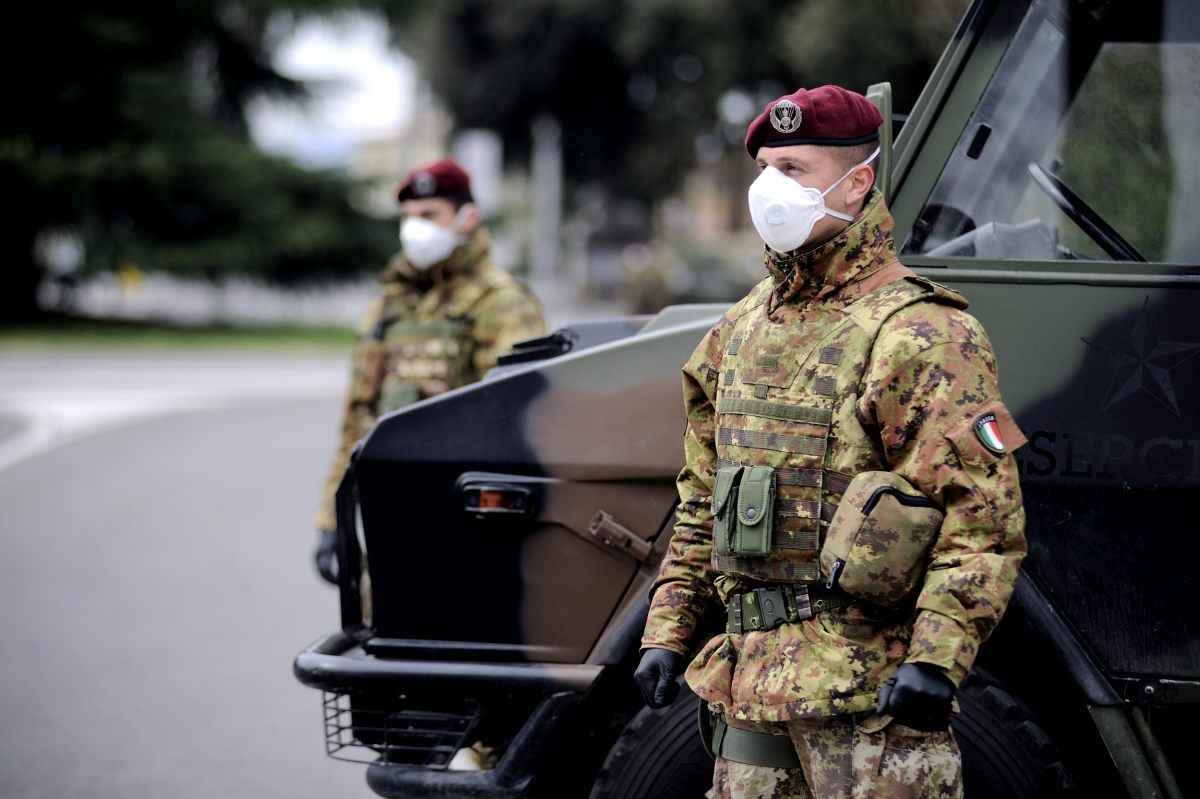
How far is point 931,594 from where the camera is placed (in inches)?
90.6

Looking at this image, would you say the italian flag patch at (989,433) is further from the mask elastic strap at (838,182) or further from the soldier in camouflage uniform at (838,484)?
the mask elastic strap at (838,182)

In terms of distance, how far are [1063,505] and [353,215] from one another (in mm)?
24632

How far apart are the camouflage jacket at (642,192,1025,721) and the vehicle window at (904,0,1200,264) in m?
0.57

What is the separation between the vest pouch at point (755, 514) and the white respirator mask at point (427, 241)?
2.21 meters

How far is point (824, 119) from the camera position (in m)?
2.52

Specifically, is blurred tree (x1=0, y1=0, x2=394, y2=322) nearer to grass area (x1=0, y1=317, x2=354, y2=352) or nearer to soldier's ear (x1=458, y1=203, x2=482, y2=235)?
grass area (x1=0, y1=317, x2=354, y2=352)

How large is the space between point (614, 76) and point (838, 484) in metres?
39.6

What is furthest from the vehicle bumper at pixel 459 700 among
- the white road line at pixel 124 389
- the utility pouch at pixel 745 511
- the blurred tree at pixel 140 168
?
the blurred tree at pixel 140 168

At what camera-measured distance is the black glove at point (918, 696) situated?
7.32 ft

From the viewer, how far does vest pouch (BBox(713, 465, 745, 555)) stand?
252 cm

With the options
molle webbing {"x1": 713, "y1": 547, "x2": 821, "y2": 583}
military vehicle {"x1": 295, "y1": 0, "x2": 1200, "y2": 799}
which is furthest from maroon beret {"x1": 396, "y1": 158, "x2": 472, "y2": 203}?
molle webbing {"x1": 713, "y1": 547, "x2": 821, "y2": 583}

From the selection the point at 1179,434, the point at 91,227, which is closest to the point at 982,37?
the point at 1179,434

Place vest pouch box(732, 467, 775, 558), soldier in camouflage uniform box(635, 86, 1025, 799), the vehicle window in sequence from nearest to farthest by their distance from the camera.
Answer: soldier in camouflage uniform box(635, 86, 1025, 799)
vest pouch box(732, 467, 775, 558)
the vehicle window

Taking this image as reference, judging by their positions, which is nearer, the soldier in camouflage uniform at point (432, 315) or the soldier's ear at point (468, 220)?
the soldier in camouflage uniform at point (432, 315)
